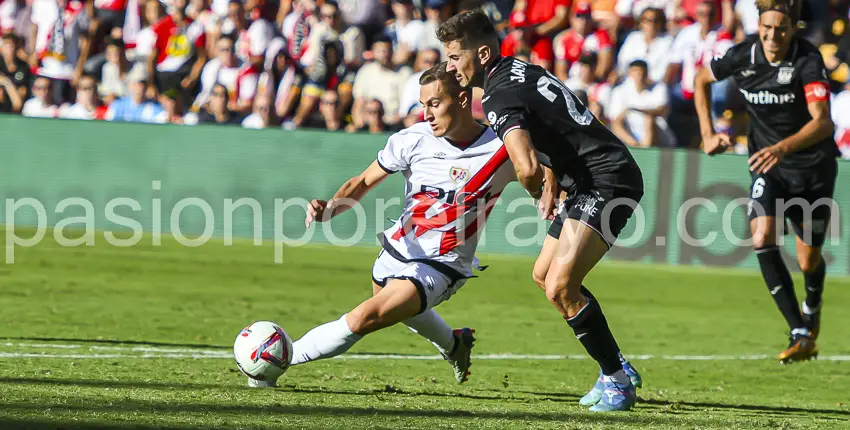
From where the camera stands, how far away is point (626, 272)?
1490 centimetres

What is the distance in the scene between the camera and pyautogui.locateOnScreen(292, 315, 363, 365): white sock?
670cm

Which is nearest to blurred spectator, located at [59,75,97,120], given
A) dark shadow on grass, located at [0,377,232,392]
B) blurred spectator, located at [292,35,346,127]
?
blurred spectator, located at [292,35,346,127]

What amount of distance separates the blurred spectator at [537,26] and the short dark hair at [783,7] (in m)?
9.06

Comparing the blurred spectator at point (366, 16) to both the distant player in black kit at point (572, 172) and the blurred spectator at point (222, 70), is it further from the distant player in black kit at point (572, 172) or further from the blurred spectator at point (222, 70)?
the distant player in black kit at point (572, 172)

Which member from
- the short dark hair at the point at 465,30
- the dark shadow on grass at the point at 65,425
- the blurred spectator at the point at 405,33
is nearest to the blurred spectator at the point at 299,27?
the blurred spectator at the point at 405,33

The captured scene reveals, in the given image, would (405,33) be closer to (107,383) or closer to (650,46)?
(650,46)

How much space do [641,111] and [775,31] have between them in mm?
7598

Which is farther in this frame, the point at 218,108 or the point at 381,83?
the point at 218,108

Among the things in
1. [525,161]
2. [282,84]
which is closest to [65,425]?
[525,161]

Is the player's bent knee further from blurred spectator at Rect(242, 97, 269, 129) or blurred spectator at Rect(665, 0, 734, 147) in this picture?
blurred spectator at Rect(242, 97, 269, 129)

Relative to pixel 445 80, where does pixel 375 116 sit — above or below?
below

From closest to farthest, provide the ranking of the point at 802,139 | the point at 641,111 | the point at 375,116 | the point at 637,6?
1. the point at 802,139
2. the point at 641,111
3. the point at 375,116
4. the point at 637,6

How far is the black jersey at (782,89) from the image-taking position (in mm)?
8558

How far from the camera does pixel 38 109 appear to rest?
1872 cm
